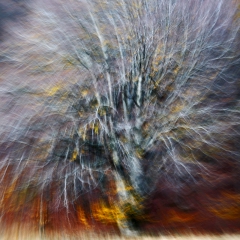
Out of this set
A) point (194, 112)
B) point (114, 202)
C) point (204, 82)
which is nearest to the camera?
point (194, 112)

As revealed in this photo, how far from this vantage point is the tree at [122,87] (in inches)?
299

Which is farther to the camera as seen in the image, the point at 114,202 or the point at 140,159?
the point at 114,202

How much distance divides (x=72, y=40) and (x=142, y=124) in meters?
3.14

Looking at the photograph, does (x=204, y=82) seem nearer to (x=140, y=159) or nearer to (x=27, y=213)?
(x=140, y=159)

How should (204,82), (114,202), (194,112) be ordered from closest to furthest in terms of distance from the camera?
(194,112)
(204,82)
(114,202)

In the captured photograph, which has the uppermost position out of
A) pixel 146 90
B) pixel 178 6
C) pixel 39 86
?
pixel 178 6

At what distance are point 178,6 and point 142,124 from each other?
3467 millimetres

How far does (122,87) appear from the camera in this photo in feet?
26.1

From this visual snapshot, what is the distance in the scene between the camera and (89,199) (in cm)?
927

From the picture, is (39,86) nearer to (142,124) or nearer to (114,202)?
(142,124)

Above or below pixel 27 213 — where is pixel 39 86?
above

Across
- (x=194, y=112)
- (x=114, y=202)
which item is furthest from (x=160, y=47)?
(x=114, y=202)

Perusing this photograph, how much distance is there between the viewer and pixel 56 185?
8.27 metres

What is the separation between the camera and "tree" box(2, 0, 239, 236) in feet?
24.9
